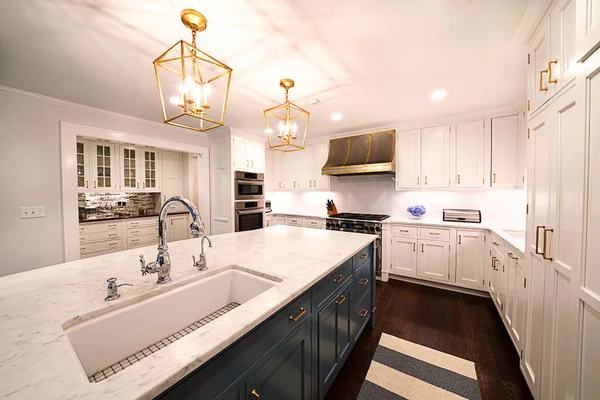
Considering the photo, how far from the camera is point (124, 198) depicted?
5.08 metres

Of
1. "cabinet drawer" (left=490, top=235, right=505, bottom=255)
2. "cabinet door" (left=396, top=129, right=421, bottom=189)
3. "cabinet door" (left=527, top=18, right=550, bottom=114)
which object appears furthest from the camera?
"cabinet door" (left=396, top=129, right=421, bottom=189)

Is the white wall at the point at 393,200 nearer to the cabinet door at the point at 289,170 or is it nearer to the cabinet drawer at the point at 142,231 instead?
the cabinet door at the point at 289,170

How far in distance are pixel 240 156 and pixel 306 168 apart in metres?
1.37

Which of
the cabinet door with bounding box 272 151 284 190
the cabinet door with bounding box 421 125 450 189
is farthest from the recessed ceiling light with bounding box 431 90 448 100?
the cabinet door with bounding box 272 151 284 190

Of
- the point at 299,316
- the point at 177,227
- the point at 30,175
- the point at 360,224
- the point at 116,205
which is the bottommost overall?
the point at 177,227

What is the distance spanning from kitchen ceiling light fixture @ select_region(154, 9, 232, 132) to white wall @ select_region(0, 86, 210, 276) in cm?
124

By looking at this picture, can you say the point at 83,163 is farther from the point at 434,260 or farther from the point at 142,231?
the point at 434,260

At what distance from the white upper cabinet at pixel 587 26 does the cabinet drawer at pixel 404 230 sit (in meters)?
2.70

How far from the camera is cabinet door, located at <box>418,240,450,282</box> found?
3162 millimetres

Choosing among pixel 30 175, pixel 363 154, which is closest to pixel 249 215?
pixel 363 154

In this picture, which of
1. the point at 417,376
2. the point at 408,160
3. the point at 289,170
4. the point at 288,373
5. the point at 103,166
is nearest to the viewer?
the point at 288,373

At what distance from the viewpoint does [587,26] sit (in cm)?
91

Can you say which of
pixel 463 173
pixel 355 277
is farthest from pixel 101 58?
pixel 463 173

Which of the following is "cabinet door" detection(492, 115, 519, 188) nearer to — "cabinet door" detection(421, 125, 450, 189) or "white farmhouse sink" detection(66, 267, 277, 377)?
"cabinet door" detection(421, 125, 450, 189)
